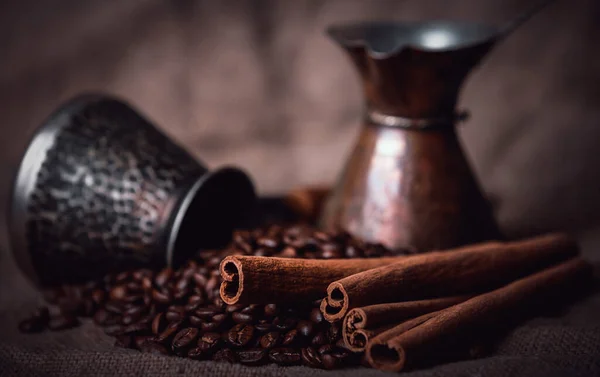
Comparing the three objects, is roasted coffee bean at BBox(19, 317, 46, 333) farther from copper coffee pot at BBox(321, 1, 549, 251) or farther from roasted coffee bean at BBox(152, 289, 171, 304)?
copper coffee pot at BBox(321, 1, 549, 251)

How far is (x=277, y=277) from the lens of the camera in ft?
5.21

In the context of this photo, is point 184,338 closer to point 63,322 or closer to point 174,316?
point 174,316

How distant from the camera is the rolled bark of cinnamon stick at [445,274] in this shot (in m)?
1.58

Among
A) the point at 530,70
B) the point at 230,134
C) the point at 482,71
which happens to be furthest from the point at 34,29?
the point at 530,70

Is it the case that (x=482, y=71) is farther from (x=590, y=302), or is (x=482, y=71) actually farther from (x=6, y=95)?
(x=6, y=95)

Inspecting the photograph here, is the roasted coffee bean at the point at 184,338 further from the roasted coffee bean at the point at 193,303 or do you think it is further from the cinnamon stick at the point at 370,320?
the cinnamon stick at the point at 370,320

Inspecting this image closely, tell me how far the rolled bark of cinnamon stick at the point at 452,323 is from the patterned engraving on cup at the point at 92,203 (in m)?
0.74

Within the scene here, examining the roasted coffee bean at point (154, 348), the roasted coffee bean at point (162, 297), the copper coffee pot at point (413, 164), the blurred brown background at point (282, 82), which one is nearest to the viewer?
the roasted coffee bean at point (154, 348)

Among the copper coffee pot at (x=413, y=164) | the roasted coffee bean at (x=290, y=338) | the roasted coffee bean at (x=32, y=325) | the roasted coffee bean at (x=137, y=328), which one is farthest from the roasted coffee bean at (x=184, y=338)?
the copper coffee pot at (x=413, y=164)

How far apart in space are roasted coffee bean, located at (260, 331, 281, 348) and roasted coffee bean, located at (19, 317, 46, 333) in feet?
2.08

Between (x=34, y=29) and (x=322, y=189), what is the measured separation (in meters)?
1.58

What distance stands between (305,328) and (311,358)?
71mm

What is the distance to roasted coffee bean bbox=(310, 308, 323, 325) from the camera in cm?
160

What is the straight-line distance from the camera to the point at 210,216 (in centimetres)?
204
